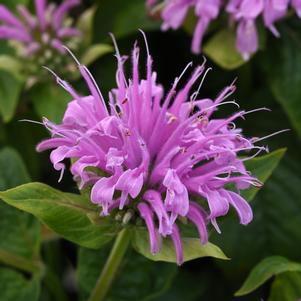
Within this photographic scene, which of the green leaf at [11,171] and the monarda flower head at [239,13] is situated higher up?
the monarda flower head at [239,13]

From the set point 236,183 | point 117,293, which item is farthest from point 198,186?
point 117,293

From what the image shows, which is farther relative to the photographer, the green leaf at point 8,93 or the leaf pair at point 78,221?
the green leaf at point 8,93

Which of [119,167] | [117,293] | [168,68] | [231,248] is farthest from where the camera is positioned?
[168,68]

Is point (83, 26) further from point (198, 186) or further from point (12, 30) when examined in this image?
point (198, 186)

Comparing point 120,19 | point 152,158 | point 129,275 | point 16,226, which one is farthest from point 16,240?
point 120,19

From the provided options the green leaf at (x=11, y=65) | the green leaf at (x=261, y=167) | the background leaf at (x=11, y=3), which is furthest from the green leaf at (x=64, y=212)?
the background leaf at (x=11, y=3)

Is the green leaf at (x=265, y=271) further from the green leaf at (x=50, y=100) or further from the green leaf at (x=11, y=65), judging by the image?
the green leaf at (x=11, y=65)

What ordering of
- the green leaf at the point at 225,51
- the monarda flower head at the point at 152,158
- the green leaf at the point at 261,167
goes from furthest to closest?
1. the green leaf at the point at 225,51
2. the green leaf at the point at 261,167
3. the monarda flower head at the point at 152,158
